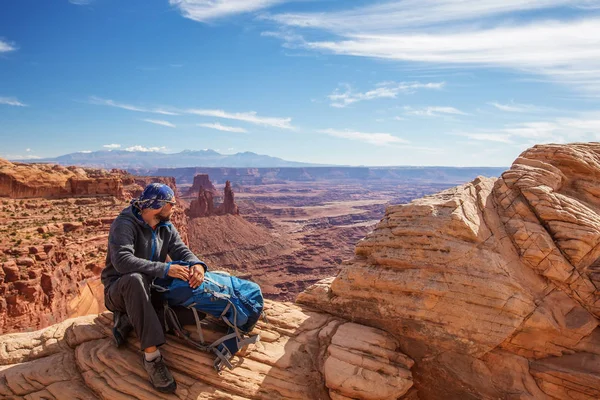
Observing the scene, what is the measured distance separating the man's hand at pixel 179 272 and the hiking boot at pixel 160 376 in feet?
3.92

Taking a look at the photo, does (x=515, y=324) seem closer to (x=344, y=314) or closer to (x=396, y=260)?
(x=396, y=260)

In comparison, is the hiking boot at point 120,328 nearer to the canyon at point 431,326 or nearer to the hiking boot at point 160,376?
the canyon at point 431,326

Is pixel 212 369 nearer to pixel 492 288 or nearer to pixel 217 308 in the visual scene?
pixel 217 308

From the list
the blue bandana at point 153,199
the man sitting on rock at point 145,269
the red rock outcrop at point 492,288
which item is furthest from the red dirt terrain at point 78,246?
the red rock outcrop at point 492,288

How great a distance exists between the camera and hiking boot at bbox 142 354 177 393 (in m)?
5.24

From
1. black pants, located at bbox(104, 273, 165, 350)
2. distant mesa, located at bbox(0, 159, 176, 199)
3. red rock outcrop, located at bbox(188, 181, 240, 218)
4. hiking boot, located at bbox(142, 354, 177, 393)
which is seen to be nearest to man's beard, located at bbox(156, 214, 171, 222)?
black pants, located at bbox(104, 273, 165, 350)

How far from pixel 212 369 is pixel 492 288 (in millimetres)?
4811

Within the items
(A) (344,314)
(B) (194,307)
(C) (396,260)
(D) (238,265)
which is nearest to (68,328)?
(B) (194,307)

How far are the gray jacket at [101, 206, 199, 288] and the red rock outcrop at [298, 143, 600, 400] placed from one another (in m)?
3.27

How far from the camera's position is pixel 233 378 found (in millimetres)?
5617

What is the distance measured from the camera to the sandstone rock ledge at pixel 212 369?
215 inches

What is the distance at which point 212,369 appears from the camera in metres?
5.71

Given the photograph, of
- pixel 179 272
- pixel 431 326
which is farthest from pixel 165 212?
pixel 431 326

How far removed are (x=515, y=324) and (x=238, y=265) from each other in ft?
191
